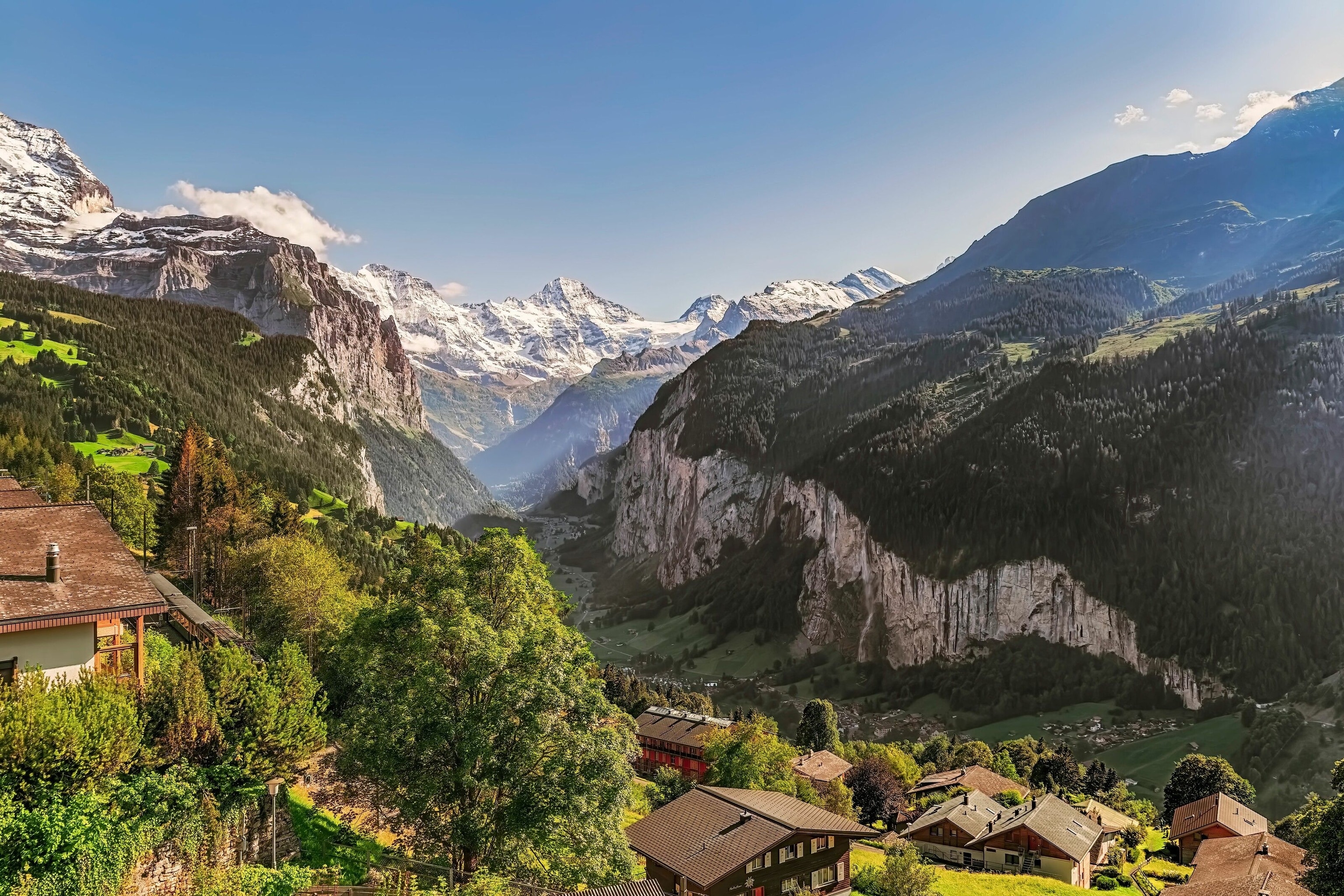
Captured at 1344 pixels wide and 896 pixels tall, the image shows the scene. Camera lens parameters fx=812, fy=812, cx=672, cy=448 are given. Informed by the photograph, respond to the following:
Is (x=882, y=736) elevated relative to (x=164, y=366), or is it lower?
lower

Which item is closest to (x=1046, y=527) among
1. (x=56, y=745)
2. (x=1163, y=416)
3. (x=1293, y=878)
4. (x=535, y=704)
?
(x=1163, y=416)

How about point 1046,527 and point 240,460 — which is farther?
point 1046,527

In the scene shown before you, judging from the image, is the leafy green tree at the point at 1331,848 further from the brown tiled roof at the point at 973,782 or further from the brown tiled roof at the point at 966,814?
the brown tiled roof at the point at 973,782

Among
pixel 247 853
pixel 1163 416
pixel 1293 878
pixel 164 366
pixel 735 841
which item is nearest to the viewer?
pixel 247 853

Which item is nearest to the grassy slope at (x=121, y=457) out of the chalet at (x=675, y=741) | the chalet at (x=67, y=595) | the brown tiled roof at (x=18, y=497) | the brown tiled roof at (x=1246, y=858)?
the brown tiled roof at (x=18, y=497)

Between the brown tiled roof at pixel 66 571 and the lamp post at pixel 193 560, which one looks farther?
the lamp post at pixel 193 560

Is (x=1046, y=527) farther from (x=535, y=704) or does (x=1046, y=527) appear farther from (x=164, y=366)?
(x=164, y=366)

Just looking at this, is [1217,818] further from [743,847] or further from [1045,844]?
[743,847]

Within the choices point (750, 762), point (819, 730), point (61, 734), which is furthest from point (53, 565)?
point (819, 730)
